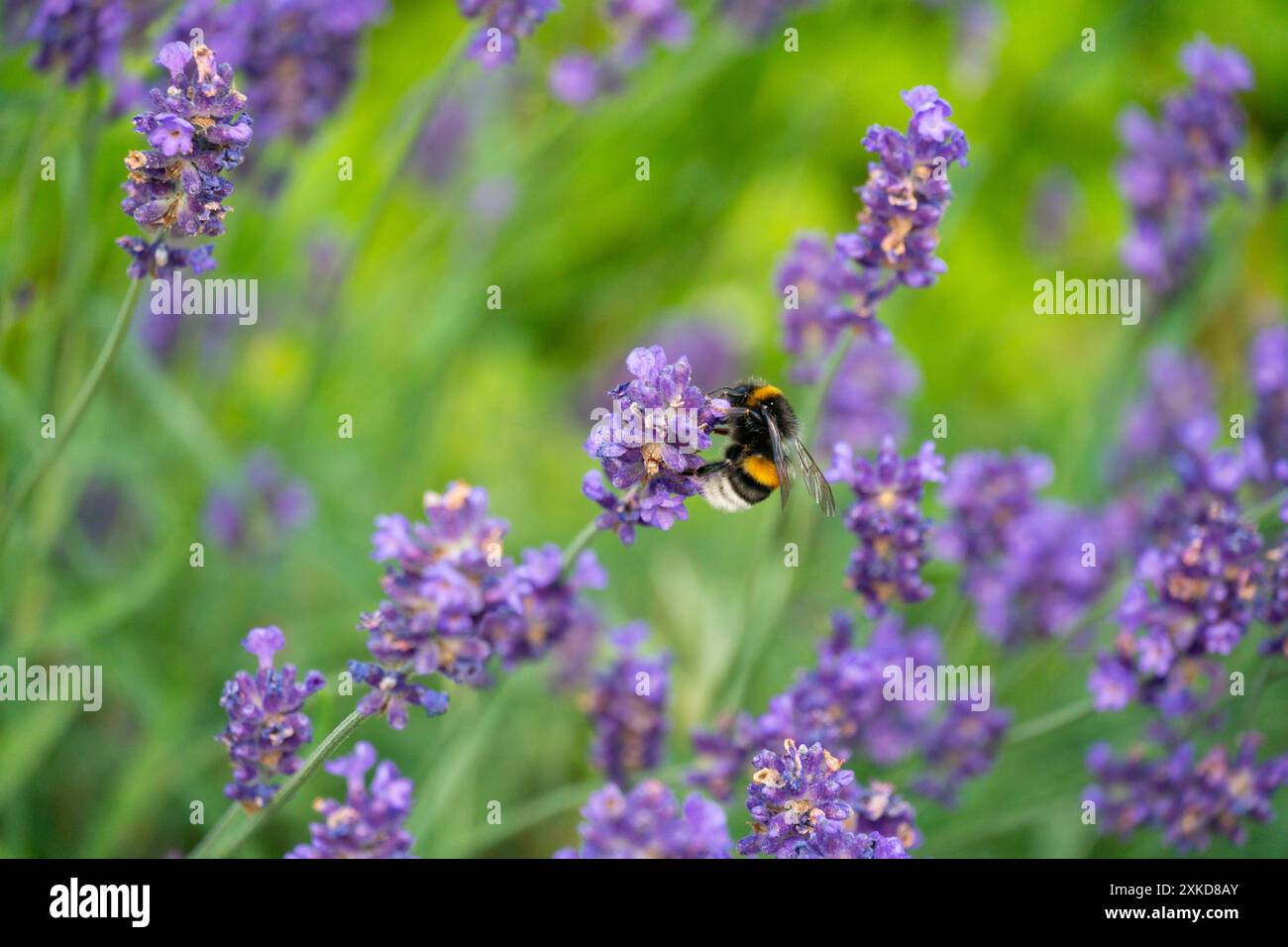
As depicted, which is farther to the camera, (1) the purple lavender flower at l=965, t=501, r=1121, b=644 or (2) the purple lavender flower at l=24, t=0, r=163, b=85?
(1) the purple lavender flower at l=965, t=501, r=1121, b=644

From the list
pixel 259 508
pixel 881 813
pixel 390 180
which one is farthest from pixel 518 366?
pixel 881 813

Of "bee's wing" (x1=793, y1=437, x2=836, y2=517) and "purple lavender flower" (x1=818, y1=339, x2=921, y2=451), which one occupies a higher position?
"purple lavender flower" (x1=818, y1=339, x2=921, y2=451)

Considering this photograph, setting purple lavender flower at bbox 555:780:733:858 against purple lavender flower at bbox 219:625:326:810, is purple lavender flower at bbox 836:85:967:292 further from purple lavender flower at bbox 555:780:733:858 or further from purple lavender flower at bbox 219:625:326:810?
purple lavender flower at bbox 219:625:326:810

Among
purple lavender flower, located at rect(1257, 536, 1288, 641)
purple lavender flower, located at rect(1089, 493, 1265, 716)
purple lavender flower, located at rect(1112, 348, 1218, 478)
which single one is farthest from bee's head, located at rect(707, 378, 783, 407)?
purple lavender flower, located at rect(1112, 348, 1218, 478)

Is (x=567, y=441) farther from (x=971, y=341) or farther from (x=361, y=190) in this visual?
(x=971, y=341)

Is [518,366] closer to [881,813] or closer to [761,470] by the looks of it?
[761,470]
